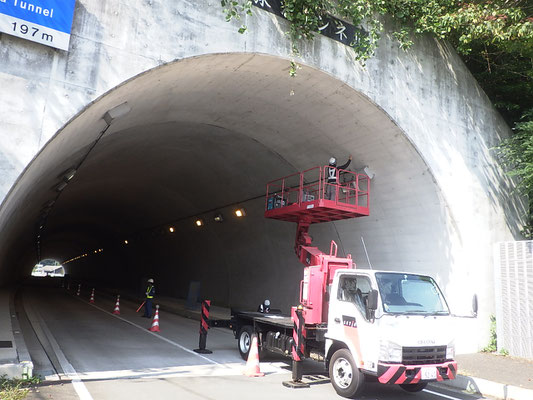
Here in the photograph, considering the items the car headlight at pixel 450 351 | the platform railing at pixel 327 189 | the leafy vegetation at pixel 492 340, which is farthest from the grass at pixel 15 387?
the leafy vegetation at pixel 492 340

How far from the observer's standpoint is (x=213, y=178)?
61.2 feet

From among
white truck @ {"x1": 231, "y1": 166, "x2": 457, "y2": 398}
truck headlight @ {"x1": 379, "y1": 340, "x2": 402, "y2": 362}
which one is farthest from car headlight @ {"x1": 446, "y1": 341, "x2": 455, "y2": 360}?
truck headlight @ {"x1": 379, "y1": 340, "x2": 402, "y2": 362}

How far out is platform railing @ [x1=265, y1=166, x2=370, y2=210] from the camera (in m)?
12.2

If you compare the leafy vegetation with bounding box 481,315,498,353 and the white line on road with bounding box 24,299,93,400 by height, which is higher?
the leafy vegetation with bounding box 481,315,498,353

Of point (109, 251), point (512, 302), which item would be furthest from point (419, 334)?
point (109, 251)

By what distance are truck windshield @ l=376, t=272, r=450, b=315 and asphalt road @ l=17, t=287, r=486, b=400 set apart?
1568 mm

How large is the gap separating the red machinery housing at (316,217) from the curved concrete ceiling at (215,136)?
0.79 metres

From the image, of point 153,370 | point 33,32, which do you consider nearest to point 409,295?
point 153,370

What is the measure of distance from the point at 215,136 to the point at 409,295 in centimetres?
934

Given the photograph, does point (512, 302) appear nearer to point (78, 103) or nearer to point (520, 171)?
point (520, 171)

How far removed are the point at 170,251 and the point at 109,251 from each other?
1564cm

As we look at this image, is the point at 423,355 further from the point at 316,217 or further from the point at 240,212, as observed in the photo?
the point at 240,212

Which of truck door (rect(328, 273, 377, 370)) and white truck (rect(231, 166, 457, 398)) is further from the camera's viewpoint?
truck door (rect(328, 273, 377, 370))

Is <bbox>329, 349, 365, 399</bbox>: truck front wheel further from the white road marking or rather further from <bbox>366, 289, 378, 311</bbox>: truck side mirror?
the white road marking
